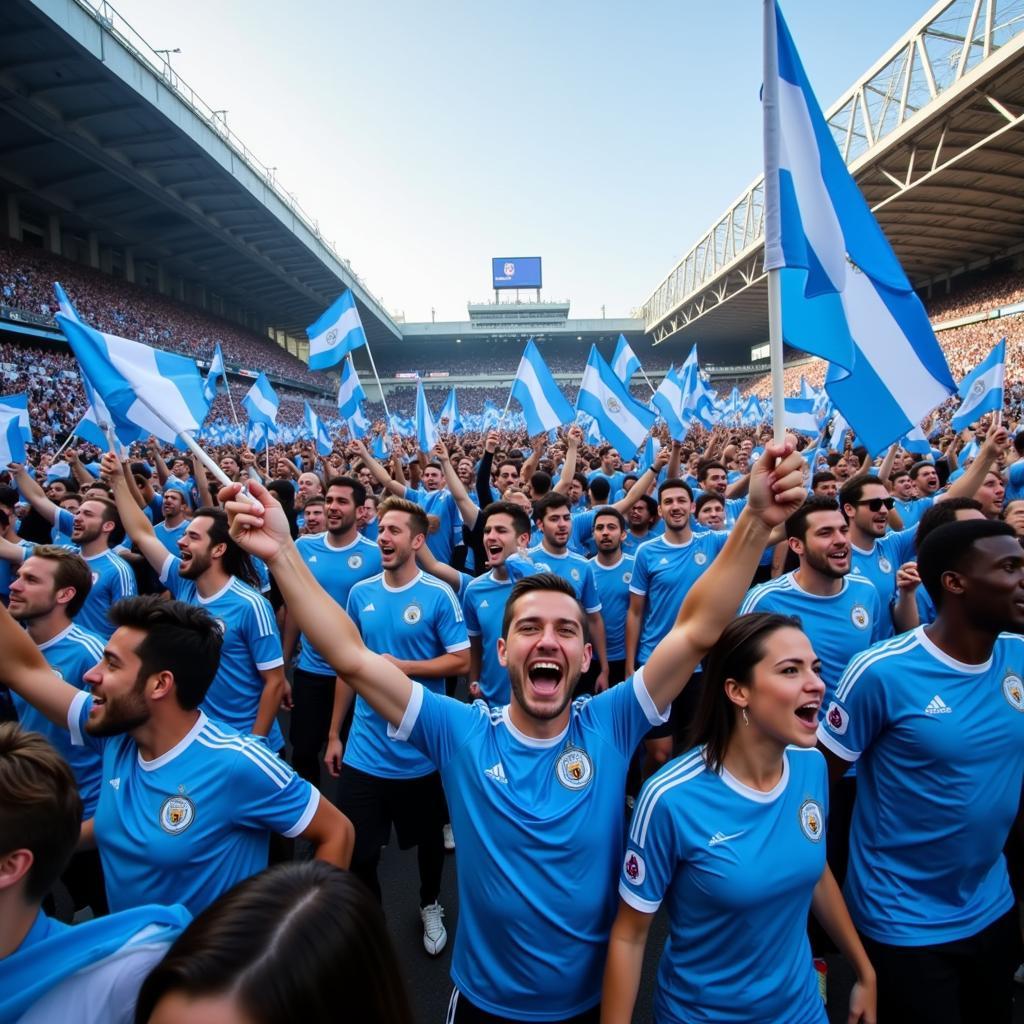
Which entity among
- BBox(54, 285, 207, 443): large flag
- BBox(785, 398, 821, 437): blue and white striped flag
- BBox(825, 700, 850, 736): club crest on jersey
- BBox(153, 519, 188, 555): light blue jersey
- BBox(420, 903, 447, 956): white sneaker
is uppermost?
BBox(54, 285, 207, 443): large flag

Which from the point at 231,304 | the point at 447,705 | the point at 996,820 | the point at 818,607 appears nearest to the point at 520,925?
the point at 447,705

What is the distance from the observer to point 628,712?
1.88 meters

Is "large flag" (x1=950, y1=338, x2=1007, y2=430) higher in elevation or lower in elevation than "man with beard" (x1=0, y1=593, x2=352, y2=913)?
higher

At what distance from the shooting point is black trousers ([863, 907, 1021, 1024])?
1879mm

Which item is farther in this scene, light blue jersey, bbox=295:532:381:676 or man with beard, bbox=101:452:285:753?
light blue jersey, bbox=295:532:381:676

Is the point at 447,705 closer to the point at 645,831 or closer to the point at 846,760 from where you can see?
the point at 645,831

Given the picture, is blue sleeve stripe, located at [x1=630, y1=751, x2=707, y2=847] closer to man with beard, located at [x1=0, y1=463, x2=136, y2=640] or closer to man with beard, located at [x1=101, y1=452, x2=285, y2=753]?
man with beard, located at [x1=101, y1=452, x2=285, y2=753]

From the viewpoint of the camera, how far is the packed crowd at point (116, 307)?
2277 centimetres

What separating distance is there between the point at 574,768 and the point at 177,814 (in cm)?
119

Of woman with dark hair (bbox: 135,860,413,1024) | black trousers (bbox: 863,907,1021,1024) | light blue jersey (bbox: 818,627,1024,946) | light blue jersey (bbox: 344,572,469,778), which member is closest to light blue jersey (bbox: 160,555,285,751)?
light blue jersey (bbox: 344,572,469,778)

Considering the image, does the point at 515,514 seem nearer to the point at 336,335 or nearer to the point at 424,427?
the point at 336,335

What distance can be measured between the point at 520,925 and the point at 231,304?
159ft

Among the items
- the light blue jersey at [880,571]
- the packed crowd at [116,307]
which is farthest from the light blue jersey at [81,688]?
the packed crowd at [116,307]

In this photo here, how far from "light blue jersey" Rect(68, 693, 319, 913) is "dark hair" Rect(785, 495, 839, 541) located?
2.53 m
